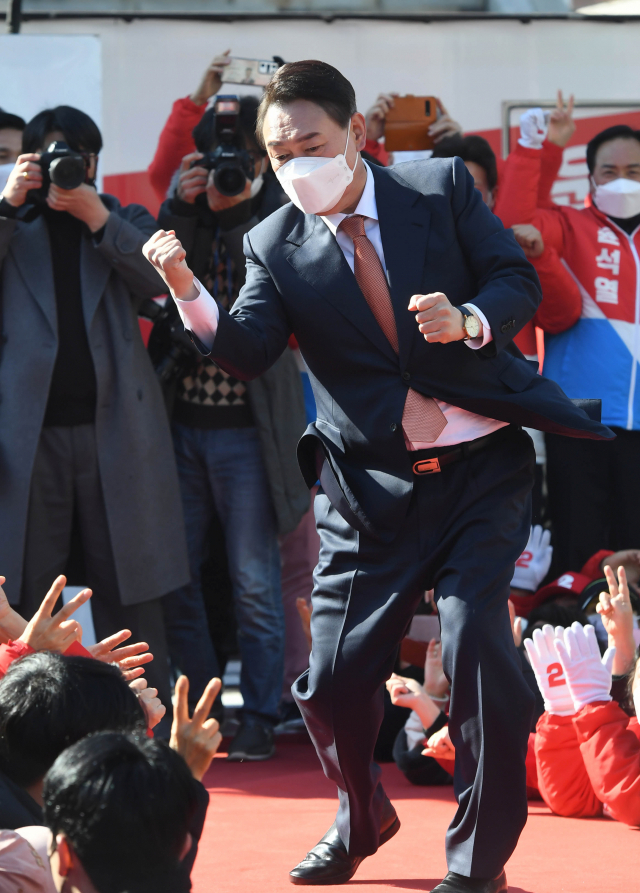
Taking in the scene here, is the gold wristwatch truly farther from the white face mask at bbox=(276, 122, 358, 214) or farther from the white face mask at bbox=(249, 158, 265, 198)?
the white face mask at bbox=(249, 158, 265, 198)

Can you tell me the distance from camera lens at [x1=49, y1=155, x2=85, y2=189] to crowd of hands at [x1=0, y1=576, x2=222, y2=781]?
178cm

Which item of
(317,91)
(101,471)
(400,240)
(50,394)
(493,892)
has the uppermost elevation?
(317,91)

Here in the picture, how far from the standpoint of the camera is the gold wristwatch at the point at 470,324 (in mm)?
2340

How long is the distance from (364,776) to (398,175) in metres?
1.30

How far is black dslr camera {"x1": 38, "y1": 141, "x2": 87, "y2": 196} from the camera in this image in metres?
3.81

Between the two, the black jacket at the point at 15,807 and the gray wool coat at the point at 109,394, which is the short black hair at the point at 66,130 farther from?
the black jacket at the point at 15,807

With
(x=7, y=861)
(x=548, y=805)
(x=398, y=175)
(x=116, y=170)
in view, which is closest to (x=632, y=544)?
(x=548, y=805)

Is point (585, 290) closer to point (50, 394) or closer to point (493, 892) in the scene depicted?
point (50, 394)

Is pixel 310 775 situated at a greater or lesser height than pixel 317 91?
lesser

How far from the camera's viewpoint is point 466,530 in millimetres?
2471

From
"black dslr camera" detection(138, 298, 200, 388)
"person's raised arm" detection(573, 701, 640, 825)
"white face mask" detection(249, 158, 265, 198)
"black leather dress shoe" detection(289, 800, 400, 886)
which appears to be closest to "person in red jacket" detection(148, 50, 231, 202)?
"white face mask" detection(249, 158, 265, 198)

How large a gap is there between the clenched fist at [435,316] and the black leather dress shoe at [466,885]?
3.37 ft

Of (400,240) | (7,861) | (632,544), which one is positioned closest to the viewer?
(7,861)

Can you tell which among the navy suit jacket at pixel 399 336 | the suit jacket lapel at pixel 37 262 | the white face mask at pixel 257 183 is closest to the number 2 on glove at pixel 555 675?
the navy suit jacket at pixel 399 336
